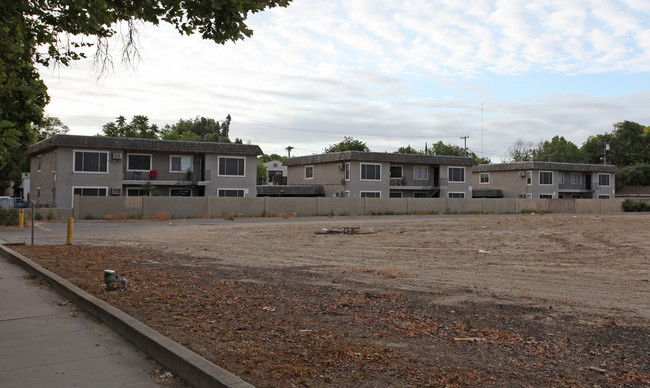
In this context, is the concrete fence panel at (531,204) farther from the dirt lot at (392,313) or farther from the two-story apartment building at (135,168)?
the dirt lot at (392,313)

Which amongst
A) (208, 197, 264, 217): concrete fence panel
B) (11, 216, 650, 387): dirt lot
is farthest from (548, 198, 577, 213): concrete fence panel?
(11, 216, 650, 387): dirt lot

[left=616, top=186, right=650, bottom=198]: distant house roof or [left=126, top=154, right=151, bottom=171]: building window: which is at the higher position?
[left=126, top=154, right=151, bottom=171]: building window

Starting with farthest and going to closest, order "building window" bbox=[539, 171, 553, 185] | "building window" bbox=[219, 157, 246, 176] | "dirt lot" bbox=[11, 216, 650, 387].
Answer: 1. "building window" bbox=[539, 171, 553, 185]
2. "building window" bbox=[219, 157, 246, 176]
3. "dirt lot" bbox=[11, 216, 650, 387]

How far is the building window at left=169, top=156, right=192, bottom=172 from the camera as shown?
49263 mm

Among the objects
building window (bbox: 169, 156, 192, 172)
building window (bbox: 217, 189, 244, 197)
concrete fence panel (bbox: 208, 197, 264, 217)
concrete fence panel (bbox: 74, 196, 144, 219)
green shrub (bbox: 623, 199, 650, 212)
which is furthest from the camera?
green shrub (bbox: 623, 199, 650, 212)

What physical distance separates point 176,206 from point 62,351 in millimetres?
38159

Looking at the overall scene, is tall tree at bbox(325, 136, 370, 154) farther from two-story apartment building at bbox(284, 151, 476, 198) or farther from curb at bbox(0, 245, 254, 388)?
curb at bbox(0, 245, 254, 388)

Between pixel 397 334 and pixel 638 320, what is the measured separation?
377 centimetres

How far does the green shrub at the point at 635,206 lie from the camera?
69.2 meters

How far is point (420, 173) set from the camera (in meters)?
63.8

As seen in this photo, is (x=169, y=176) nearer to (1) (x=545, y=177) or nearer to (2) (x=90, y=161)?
(2) (x=90, y=161)

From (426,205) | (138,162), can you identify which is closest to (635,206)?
(426,205)

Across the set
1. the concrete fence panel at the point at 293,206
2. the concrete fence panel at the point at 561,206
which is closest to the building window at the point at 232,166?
the concrete fence panel at the point at 293,206

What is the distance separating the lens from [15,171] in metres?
66.7
